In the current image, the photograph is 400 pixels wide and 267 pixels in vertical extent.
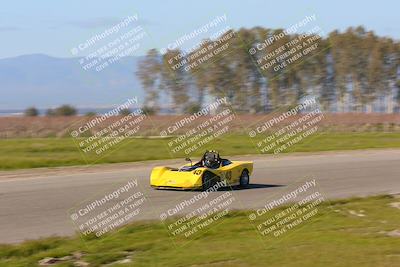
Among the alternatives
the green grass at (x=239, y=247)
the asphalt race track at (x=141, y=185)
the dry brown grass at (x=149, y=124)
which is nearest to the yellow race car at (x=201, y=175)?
the asphalt race track at (x=141, y=185)

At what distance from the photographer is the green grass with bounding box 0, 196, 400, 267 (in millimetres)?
9680

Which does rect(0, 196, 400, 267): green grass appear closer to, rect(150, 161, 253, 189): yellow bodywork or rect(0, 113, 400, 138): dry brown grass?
rect(150, 161, 253, 189): yellow bodywork

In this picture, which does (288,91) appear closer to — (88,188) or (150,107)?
(150,107)

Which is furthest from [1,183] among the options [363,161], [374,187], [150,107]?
[150,107]

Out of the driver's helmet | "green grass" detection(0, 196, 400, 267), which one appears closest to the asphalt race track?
the driver's helmet

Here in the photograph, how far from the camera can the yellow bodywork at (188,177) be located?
737 inches

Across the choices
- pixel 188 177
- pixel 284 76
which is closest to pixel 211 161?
pixel 188 177

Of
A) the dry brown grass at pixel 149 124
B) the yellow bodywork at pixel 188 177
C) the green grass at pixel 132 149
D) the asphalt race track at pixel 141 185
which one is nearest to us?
the asphalt race track at pixel 141 185

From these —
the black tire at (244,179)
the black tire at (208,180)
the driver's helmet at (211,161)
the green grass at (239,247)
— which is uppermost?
the driver's helmet at (211,161)

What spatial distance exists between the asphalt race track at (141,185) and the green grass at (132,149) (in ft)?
8.59

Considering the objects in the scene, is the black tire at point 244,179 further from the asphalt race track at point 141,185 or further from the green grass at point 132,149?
the green grass at point 132,149

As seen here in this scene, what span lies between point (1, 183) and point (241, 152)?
15982mm

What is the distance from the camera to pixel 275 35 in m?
76.3

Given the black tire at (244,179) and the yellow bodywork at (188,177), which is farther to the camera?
the black tire at (244,179)
